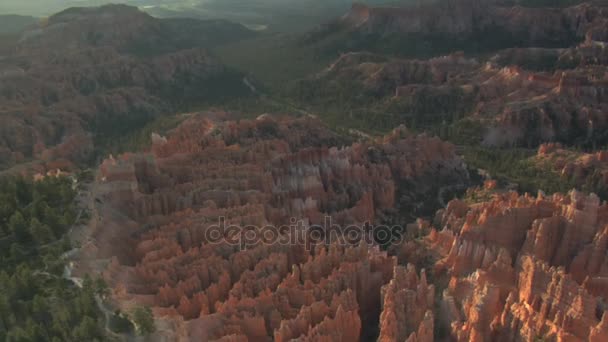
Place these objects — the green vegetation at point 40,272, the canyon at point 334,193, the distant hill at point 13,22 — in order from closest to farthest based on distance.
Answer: the green vegetation at point 40,272 → the canyon at point 334,193 → the distant hill at point 13,22

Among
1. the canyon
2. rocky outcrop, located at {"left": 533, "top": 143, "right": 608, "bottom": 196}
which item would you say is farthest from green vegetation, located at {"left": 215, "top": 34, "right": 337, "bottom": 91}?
rocky outcrop, located at {"left": 533, "top": 143, "right": 608, "bottom": 196}

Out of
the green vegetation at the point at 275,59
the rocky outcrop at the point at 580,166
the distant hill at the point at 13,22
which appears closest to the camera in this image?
the rocky outcrop at the point at 580,166

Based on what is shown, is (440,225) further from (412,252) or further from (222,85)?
(222,85)

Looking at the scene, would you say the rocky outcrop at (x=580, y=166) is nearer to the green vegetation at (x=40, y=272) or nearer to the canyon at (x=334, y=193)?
the canyon at (x=334, y=193)

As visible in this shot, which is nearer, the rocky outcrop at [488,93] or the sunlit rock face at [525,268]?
the sunlit rock face at [525,268]

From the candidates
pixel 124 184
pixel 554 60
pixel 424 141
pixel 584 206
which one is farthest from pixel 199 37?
pixel 584 206

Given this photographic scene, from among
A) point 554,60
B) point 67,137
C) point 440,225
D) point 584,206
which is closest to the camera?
point 584,206

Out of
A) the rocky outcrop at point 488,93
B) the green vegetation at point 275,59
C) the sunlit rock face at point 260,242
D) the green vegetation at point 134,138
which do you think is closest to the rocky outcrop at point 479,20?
the green vegetation at point 275,59
